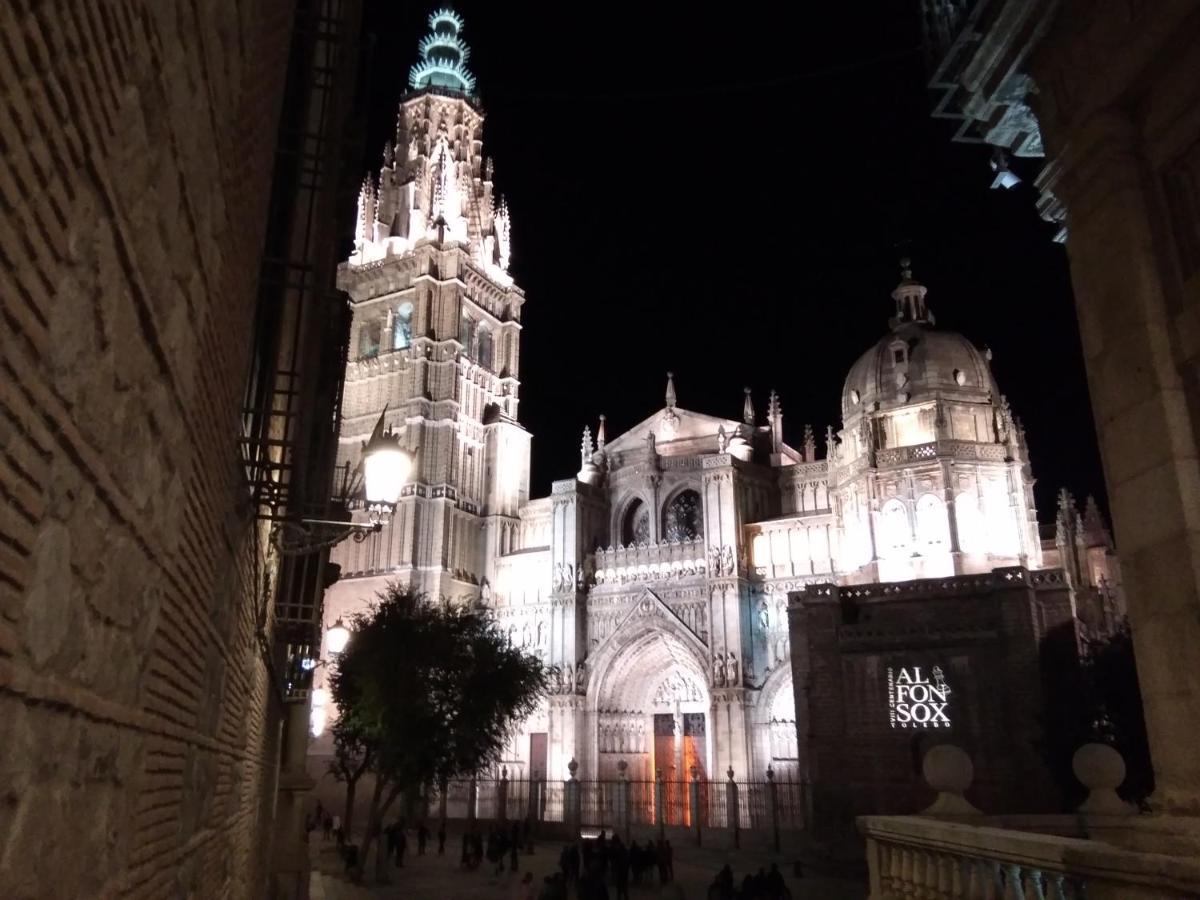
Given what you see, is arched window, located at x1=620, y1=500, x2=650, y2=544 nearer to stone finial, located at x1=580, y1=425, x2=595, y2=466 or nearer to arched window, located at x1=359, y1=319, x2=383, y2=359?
stone finial, located at x1=580, y1=425, x2=595, y2=466

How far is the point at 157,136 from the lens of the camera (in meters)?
2.52

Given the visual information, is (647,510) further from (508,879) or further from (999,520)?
(508,879)

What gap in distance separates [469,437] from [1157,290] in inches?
1637

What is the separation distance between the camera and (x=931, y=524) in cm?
3384

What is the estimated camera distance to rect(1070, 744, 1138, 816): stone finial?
27.0 feet

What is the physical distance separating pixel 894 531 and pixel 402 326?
2791 centimetres

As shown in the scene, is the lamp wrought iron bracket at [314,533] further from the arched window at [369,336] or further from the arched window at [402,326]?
the arched window at [369,336]

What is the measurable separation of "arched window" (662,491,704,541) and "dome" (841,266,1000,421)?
7905 millimetres

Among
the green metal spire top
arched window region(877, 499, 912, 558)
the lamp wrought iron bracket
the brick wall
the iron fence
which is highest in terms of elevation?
the green metal spire top

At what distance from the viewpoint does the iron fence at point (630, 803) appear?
30.6 meters

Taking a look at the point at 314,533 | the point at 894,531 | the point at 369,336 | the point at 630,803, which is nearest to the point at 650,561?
the point at 894,531

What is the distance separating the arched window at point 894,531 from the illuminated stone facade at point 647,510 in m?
0.08

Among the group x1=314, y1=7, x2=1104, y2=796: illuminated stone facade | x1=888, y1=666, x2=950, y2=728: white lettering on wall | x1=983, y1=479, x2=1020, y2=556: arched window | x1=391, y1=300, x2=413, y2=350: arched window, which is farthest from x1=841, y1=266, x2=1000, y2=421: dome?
x1=391, y1=300, x2=413, y2=350: arched window

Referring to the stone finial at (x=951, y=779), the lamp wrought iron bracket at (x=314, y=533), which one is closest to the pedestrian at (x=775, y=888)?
the stone finial at (x=951, y=779)
